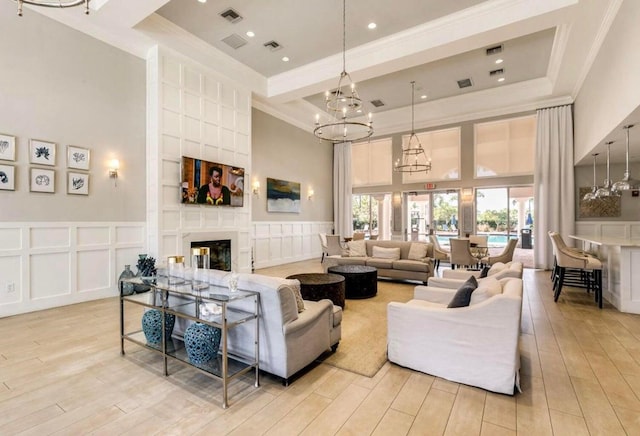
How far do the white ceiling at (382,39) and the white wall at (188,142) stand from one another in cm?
42

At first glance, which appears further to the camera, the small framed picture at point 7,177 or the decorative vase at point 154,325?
the small framed picture at point 7,177

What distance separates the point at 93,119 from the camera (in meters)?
5.09

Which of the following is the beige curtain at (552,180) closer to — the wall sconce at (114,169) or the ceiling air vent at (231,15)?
the ceiling air vent at (231,15)

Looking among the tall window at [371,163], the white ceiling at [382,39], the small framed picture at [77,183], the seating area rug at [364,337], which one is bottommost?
the seating area rug at [364,337]

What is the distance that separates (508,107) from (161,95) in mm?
8831

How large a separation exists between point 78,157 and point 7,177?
91 cm

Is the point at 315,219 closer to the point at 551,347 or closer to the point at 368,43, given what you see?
the point at 368,43

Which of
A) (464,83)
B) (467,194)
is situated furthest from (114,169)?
(467,194)

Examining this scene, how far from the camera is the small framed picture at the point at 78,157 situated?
481 centimetres

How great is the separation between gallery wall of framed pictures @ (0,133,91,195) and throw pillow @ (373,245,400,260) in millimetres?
5601

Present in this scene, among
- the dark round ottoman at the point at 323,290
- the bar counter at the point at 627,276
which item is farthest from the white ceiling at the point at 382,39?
the dark round ottoman at the point at 323,290

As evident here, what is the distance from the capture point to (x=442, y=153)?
1012 cm

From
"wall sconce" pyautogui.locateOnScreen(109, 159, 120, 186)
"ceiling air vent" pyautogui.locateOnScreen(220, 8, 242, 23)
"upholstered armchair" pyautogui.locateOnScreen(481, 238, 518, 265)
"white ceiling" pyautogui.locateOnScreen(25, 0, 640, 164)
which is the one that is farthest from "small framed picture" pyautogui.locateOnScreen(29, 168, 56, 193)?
"upholstered armchair" pyautogui.locateOnScreen(481, 238, 518, 265)

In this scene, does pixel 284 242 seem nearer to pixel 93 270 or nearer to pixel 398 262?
pixel 398 262
